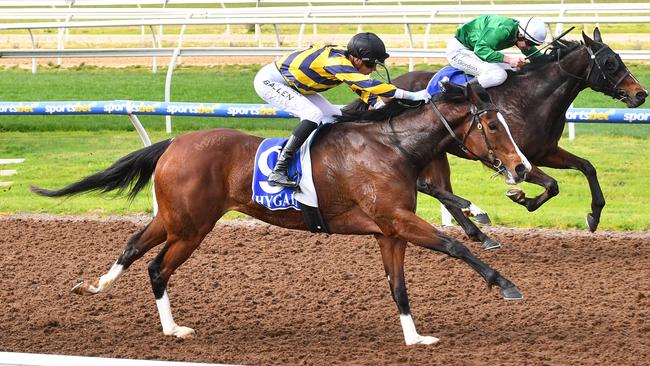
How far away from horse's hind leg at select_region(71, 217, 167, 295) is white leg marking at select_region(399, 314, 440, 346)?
143cm

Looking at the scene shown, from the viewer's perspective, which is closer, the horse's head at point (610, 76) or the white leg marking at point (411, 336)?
the white leg marking at point (411, 336)

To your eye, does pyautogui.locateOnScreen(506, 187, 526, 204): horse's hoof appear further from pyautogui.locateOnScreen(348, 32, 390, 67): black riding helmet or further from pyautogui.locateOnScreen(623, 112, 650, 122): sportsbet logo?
pyautogui.locateOnScreen(348, 32, 390, 67): black riding helmet

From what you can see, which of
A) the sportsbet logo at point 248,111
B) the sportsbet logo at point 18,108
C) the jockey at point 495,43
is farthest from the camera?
the sportsbet logo at point 18,108

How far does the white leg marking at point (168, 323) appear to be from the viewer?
5750mm

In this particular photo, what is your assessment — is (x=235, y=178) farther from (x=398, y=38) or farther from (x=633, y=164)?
(x=398, y=38)

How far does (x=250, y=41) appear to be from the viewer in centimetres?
2056

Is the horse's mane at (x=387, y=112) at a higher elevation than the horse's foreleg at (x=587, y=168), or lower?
higher

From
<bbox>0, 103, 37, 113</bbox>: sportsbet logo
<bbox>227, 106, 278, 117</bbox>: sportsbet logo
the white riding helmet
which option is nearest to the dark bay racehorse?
the white riding helmet

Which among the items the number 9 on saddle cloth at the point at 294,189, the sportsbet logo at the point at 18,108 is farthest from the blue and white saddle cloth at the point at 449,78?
the sportsbet logo at the point at 18,108

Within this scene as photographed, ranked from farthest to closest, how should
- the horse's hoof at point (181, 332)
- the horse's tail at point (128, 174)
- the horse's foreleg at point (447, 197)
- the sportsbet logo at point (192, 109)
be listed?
the sportsbet logo at point (192, 109)
the horse's foreleg at point (447, 197)
the horse's tail at point (128, 174)
the horse's hoof at point (181, 332)

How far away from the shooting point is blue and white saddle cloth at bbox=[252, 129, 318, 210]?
5.70 metres

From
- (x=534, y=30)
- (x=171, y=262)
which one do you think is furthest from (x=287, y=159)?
(x=534, y=30)

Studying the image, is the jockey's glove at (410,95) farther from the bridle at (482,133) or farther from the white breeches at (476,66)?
the white breeches at (476,66)

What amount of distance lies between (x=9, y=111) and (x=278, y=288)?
336cm
